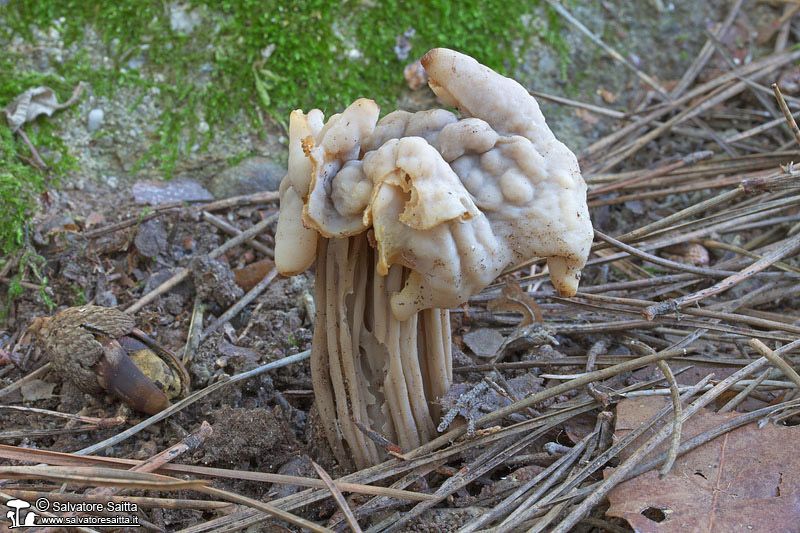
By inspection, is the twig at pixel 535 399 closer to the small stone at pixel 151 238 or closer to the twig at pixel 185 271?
the twig at pixel 185 271

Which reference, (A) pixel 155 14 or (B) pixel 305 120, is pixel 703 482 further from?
(A) pixel 155 14

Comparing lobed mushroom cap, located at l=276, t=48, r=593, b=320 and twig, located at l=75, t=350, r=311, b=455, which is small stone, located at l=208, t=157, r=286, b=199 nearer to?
twig, located at l=75, t=350, r=311, b=455

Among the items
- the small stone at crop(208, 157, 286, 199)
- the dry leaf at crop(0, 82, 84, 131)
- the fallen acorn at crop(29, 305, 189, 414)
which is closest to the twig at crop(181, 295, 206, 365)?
the fallen acorn at crop(29, 305, 189, 414)

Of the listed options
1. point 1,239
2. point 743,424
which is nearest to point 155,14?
point 1,239

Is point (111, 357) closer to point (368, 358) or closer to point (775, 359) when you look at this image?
point (368, 358)

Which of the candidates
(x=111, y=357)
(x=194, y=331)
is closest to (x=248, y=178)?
(x=194, y=331)

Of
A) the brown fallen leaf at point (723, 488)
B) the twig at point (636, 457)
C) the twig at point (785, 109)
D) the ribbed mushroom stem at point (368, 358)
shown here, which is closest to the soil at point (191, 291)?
the ribbed mushroom stem at point (368, 358)
